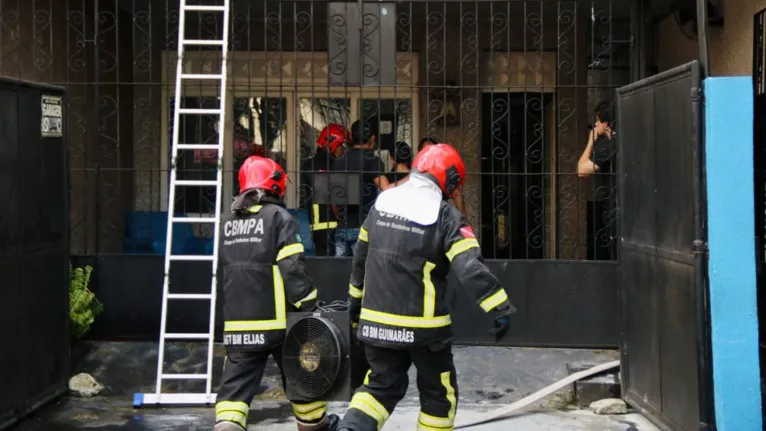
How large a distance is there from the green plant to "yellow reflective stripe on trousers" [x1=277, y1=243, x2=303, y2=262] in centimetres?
270

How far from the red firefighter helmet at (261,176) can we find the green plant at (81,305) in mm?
2510

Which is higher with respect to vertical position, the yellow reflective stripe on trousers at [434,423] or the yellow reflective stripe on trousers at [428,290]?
the yellow reflective stripe on trousers at [428,290]

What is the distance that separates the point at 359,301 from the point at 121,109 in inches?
225

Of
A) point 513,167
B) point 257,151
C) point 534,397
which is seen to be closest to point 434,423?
point 534,397

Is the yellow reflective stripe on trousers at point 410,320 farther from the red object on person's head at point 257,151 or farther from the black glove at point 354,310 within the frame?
the red object on person's head at point 257,151

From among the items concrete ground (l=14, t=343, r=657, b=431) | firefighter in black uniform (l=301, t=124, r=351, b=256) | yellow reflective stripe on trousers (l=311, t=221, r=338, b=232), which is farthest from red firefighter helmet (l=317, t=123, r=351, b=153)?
concrete ground (l=14, t=343, r=657, b=431)

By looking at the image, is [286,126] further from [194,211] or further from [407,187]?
[407,187]

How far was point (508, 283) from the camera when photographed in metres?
7.59

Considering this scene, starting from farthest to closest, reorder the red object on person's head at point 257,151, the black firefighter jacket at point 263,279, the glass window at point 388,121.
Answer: the glass window at point 388,121, the red object on person's head at point 257,151, the black firefighter jacket at point 263,279

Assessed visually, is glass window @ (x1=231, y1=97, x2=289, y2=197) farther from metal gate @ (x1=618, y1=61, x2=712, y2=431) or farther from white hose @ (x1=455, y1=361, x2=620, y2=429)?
metal gate @ (x1=618, y1=61, x2=712, y2=431)

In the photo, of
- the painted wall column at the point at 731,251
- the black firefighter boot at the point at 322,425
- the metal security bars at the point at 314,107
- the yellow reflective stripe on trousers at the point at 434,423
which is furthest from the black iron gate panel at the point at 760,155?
the black firefighter boot at the point at 322,425

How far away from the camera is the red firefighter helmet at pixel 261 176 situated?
5.38 m

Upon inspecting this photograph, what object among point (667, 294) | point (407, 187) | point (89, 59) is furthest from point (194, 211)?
point (667, 294)

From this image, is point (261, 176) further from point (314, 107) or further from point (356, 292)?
point (314, 107)
